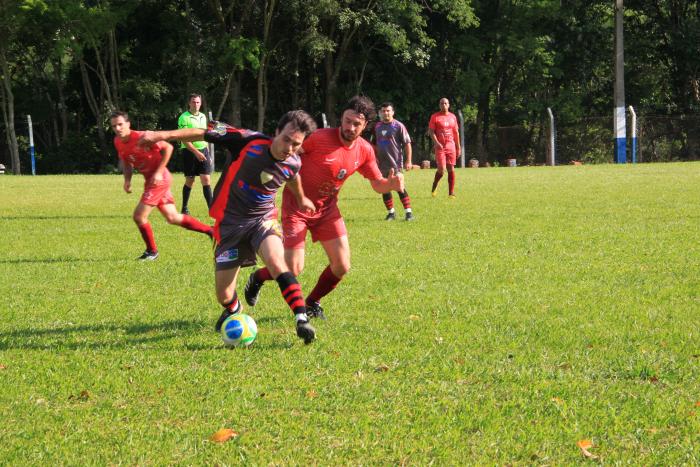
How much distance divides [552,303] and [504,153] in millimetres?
38724

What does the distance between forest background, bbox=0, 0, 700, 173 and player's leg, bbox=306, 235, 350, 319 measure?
32.3 m

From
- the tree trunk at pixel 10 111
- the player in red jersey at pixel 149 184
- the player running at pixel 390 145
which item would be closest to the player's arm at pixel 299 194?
the player in red jersey at pixel 149 184

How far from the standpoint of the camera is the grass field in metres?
4.03

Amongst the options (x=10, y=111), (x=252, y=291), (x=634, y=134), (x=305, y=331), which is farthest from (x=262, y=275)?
(x=10, y=111)

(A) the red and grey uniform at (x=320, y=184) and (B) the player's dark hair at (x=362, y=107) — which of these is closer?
(B) the player's dark hair at (x=362, y=107)

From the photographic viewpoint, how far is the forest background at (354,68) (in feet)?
128

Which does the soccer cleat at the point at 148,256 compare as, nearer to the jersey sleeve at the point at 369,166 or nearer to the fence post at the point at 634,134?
the jersey sleeve at the point at 369,166

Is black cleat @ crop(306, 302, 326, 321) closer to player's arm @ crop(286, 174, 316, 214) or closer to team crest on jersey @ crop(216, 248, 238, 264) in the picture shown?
player's arm @ crop(286, 174, 316, 214)

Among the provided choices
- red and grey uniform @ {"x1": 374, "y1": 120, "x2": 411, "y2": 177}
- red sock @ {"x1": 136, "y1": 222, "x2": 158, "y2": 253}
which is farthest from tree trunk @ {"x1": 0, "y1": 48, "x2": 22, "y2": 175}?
red sock @ {"x1": 136, "y1": 222, "x2": 158, "y2": 253}

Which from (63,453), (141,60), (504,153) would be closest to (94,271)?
(63,453)

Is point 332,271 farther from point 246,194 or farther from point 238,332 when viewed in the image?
point 238,332

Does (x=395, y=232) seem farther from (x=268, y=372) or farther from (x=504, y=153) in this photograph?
(x=504, y=153)

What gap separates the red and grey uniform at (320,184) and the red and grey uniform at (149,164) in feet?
12.3

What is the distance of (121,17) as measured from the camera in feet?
123
